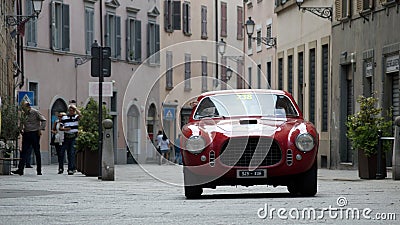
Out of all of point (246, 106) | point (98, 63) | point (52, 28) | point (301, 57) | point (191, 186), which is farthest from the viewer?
point (52, 28)

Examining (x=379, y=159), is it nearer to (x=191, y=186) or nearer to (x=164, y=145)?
(x=191, y=186)

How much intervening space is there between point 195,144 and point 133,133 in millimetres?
16199

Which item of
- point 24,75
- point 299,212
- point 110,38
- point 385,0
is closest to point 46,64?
point 24,75

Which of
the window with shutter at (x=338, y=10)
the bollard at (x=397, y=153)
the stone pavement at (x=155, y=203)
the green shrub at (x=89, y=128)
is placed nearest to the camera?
the stone pavement at (x=155, y=203)

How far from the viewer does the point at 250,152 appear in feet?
56.7

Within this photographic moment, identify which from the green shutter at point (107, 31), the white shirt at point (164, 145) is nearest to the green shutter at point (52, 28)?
the green shutter at point (107, 31)

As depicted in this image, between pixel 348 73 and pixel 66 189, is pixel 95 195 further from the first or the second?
pixel 348 73

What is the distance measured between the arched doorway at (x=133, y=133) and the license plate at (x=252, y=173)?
1097 centimetres

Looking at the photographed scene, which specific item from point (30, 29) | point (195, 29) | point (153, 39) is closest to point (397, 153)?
point (30, 29)

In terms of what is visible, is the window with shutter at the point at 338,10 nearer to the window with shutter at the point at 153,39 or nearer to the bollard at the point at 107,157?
the bollard at the point at 107,157

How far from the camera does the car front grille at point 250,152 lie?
17188 millimetres

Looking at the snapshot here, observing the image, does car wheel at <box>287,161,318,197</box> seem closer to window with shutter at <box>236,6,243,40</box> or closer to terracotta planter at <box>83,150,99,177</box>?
terracotta planter at <box>83,150,99,177</box>

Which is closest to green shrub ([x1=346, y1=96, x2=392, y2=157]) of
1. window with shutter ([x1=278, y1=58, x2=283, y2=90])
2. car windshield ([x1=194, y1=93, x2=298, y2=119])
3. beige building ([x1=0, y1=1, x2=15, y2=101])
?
car windshield ([x1=194, y1=93, x2=298, y2=119])

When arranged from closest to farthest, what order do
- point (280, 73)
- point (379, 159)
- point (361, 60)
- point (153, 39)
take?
1. point (379, 159)
2. point (361, 60)
3. point (280, 73)
4. point (153, 39)
